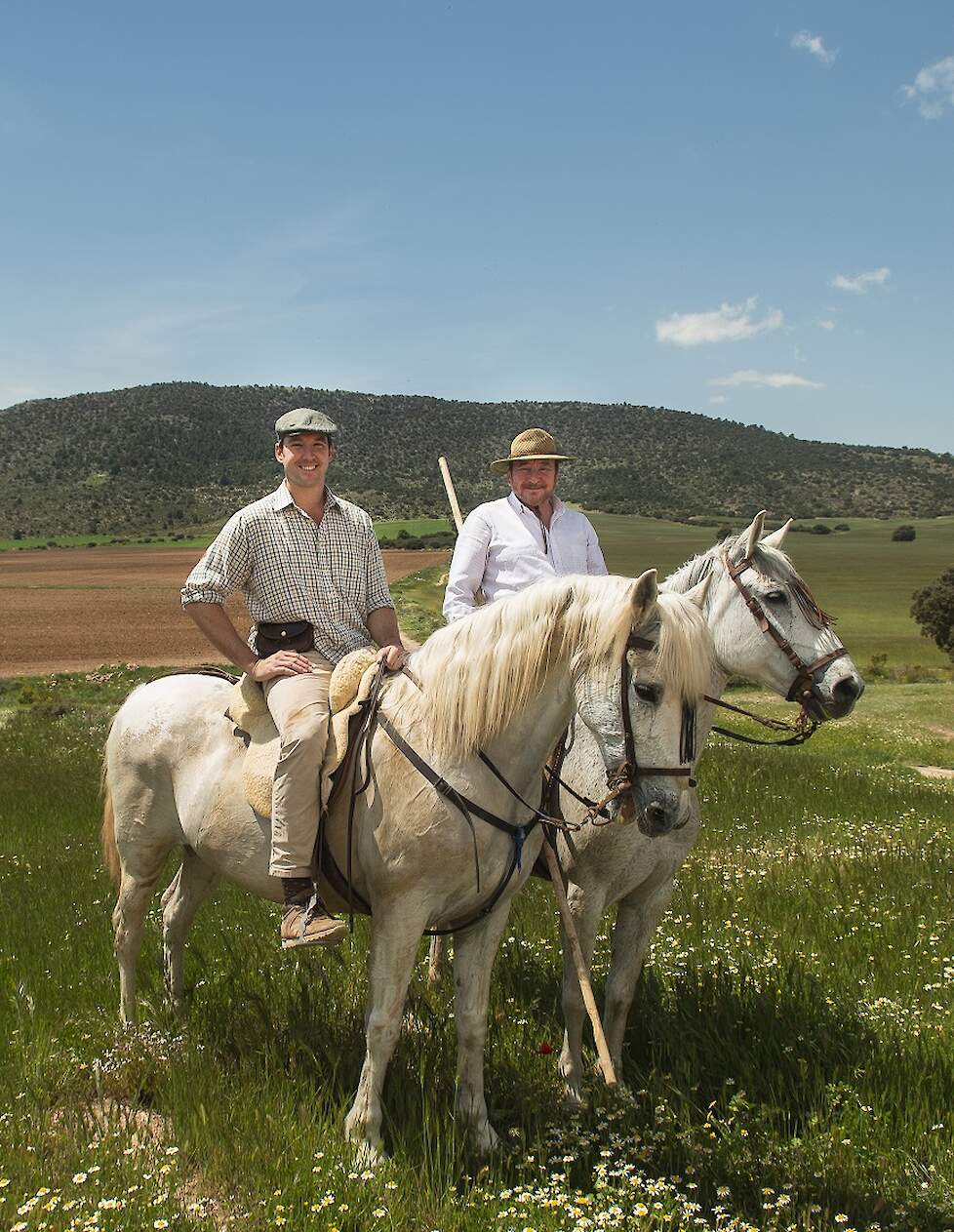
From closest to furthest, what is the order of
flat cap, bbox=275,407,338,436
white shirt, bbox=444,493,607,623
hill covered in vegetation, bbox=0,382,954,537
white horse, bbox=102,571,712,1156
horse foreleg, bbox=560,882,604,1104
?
1. white horse, bbox=102,571,712,1156
2. horse foreleg, bbox=560,882,604,1104
3. flat cap, bbox=275,407,338,436
4. white shirt, bbox=444,493,607,623
5. hill covered in vegetation, bbox=0,382,954,537

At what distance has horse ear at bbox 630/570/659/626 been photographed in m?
3.20

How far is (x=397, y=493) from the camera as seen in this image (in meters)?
109

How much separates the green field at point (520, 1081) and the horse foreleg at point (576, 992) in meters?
0.11

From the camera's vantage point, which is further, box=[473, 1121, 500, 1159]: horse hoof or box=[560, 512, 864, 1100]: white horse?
box=[560, 512, 864, 1100]: white horse

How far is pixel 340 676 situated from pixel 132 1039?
2043 mm

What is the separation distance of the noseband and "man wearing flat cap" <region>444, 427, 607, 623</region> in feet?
3.30

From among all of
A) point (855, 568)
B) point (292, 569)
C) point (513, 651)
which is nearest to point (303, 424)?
point (292, 569)

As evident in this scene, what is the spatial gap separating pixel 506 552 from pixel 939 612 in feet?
119

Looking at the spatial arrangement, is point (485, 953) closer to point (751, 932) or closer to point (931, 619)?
point (751, 932)

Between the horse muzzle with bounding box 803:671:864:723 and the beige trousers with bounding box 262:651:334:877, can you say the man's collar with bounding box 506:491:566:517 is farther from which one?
the beige trousers with bounding box 262:651:334:877

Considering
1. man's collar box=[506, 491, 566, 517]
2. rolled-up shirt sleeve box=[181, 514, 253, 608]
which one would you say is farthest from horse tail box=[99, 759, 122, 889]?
man's collar box=[506, 491, 566, 517]

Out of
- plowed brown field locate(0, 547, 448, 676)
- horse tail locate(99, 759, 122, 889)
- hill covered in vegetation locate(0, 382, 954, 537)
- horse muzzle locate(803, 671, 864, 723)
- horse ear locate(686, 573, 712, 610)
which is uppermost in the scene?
hill covered in vegetation locate(0, 382, 954, 537)

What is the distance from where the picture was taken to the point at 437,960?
217 inches

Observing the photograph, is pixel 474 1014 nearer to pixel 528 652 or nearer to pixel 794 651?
pixel 528 652
